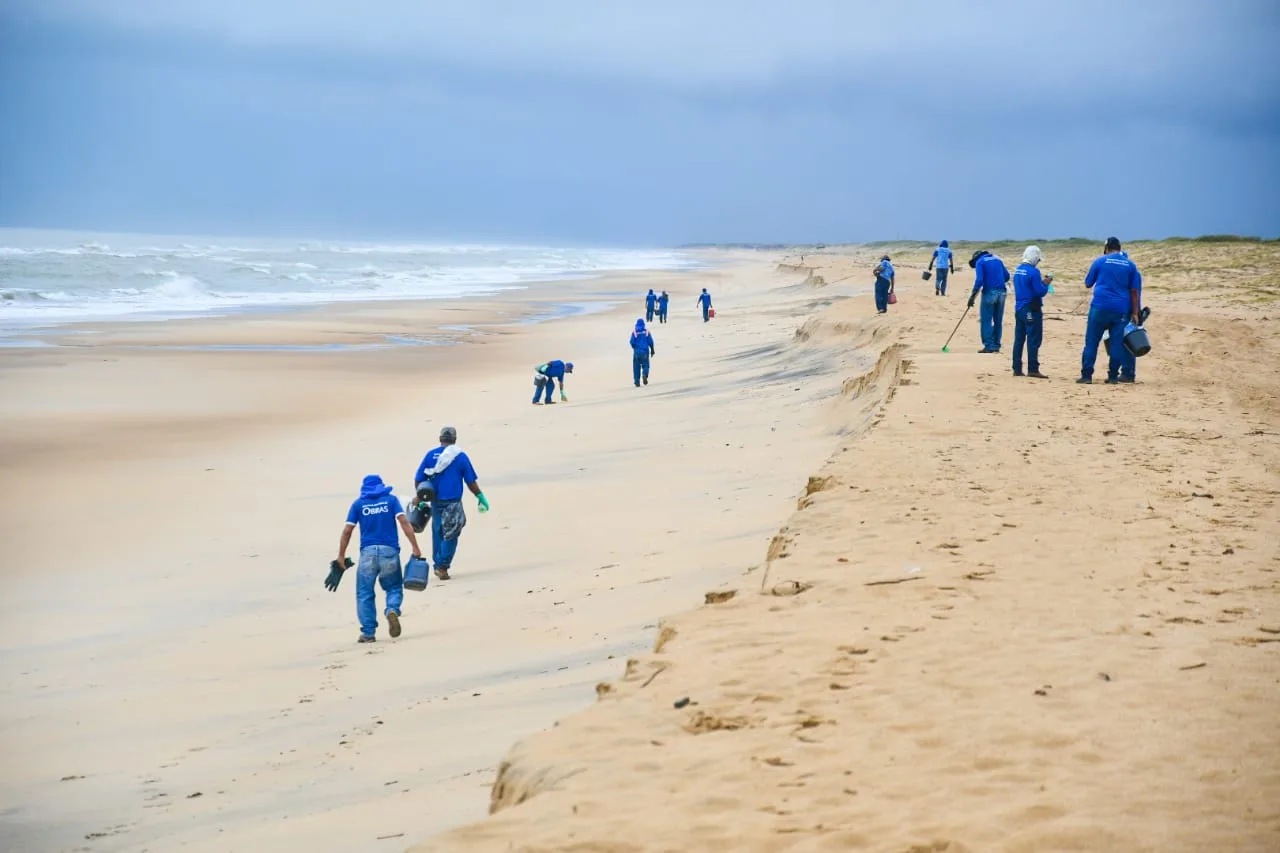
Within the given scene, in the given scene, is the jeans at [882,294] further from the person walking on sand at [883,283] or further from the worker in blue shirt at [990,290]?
the worker in blue shirt at [990,290]

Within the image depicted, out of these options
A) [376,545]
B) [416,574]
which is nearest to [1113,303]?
[416,574]

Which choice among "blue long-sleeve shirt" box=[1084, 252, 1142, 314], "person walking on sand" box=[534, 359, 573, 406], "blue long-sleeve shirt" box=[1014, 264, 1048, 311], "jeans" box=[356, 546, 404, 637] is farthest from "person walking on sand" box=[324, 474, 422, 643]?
"person walking on sand" box=[534, 359, 573, 406]

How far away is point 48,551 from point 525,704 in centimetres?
826

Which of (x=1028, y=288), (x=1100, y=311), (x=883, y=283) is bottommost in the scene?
(x=883, y=283)

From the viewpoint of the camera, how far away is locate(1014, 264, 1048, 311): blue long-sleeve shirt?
16.1m

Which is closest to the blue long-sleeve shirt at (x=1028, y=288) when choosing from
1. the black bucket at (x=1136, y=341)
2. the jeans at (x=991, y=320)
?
the black bucket at (x=1136, y=341)

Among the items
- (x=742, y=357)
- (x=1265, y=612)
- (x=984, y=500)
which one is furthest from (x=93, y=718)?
(x=742, y=357)

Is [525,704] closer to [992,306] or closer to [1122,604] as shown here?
[1122,604]

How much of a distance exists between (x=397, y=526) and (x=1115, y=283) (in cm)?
951

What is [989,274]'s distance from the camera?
18031mm

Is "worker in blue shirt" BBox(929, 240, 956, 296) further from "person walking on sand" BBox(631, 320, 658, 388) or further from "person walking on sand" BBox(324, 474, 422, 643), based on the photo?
"person walking on sand" BBox(324, 474, 422, 643)

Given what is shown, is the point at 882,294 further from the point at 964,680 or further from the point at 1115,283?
the point at 964,680

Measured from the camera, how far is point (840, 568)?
7797 millimetres

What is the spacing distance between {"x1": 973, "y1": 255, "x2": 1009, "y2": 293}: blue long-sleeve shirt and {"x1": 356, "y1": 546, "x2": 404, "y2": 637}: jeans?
1063cm
